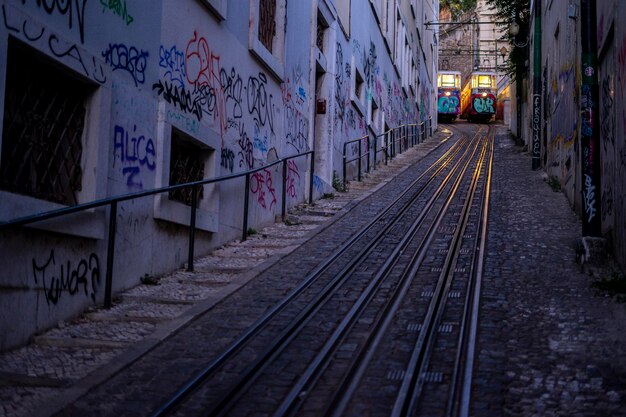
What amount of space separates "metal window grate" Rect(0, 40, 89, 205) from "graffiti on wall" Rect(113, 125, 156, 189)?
566 mm

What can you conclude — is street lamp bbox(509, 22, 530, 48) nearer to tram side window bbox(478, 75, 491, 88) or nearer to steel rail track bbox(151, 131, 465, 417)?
steel rail track bbox(151, 131, 465, 417)

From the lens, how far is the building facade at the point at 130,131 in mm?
5812

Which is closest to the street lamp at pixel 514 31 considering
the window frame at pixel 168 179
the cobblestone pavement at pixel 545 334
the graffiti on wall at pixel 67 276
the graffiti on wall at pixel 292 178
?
the graffiti on wall at pixel 292 178

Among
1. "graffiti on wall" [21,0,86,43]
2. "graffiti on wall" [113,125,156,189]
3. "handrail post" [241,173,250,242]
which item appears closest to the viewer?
"graffiti on wall" [21,0,86,43]


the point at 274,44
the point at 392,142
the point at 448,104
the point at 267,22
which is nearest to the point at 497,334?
the point at 267,22

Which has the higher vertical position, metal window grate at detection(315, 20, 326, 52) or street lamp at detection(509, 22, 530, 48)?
street lamp at detection(509, 22, 530, 48)

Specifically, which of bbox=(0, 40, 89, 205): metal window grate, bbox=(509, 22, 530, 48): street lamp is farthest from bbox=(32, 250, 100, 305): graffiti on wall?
bbox=(509, 22, 530, 48): street lamp

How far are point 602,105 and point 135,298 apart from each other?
644cm

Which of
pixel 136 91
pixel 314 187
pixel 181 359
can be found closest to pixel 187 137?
pixel 136 91

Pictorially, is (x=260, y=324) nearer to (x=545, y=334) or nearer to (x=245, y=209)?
(x=545, y=334)

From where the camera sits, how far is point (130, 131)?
7582mm

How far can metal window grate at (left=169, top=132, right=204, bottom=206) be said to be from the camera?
29.7ft

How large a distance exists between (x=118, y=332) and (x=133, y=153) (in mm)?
2086

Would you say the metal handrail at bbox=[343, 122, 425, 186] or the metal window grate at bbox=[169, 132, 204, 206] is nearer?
the metal window grate at bbox=[169, 132, 204, 206]
